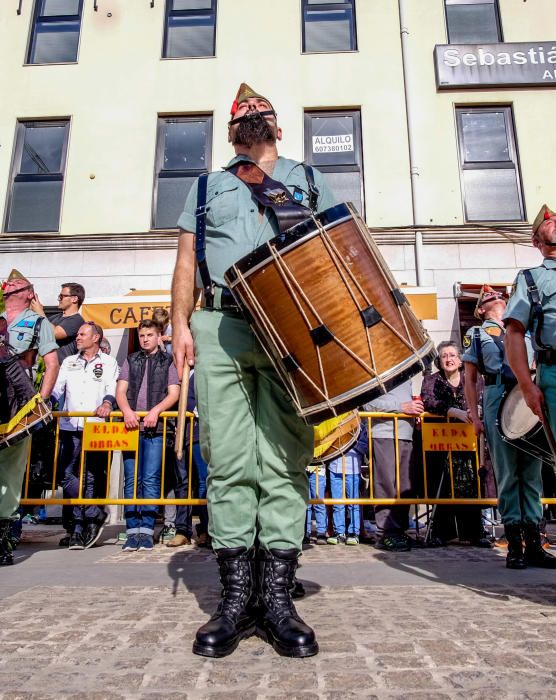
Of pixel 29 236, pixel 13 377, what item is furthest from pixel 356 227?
pixel 29 236

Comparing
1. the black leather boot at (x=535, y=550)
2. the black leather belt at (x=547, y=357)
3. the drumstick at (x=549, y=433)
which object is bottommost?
the black leather boot at (x=535, y=550)

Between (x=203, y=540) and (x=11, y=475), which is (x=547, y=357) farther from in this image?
(x=11, y=475)

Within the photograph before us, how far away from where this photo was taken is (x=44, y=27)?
11.8m

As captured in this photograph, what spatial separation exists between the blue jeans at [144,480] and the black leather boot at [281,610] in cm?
310

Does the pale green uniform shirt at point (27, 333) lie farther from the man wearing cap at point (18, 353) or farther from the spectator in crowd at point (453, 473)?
the spectator in crowd at point (453, 473)

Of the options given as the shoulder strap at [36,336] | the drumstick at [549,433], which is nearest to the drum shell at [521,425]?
the drumstick at [549,433]

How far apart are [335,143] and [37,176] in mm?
5853

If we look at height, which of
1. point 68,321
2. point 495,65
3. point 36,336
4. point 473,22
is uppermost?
point 473,22

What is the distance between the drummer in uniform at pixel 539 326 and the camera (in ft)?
9.35

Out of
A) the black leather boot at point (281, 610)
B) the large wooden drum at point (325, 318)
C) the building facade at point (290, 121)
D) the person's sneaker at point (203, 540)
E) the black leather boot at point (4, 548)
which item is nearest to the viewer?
the black leather boot at point (281, 610)

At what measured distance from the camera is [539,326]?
2.94m

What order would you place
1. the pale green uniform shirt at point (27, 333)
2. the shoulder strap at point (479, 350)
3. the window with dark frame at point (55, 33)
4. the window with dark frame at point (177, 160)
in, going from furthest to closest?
the window with dark frame at point (55, 33), the window with dark frame at point (177, 160), the shoulder strap at point (479, 350), the pale green uniform shirt at point (27, 333)

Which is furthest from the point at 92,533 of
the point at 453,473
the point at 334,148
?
the point at 334,148

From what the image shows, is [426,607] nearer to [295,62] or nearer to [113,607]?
[113,607]
